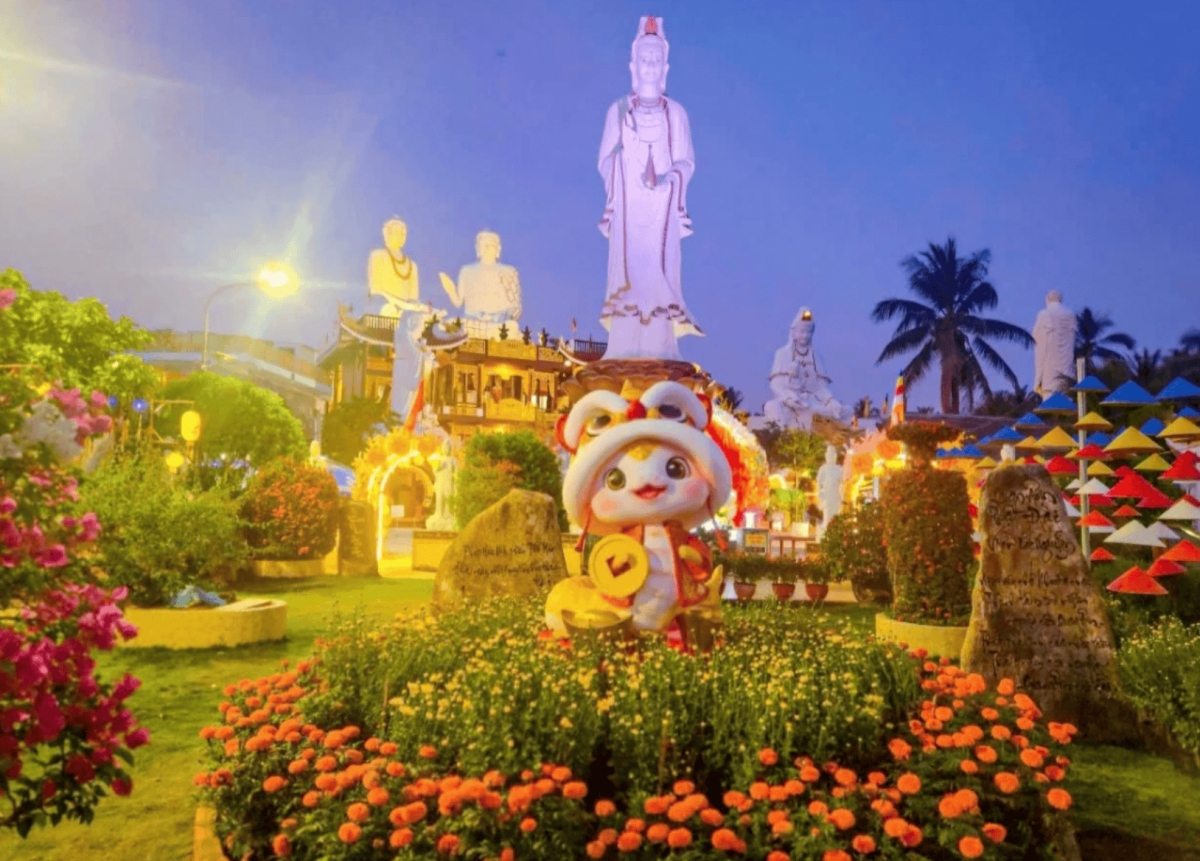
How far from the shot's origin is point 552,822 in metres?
3.53

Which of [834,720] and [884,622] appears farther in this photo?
[884,622]

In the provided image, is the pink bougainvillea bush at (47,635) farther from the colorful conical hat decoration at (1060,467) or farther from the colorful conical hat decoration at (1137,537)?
the colorful conical hat decoration at (1060,467)

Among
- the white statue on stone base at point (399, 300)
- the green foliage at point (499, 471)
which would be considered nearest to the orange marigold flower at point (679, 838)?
the green foliage at point (499, 471)

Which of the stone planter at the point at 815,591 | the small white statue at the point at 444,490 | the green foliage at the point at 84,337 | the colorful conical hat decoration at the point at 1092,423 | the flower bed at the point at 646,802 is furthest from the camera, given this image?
the small white statue at the point at 444,490

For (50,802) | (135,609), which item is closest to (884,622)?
(135,609)

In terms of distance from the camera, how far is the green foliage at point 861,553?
14.7 m

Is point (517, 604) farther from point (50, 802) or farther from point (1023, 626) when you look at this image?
point (50, 802)

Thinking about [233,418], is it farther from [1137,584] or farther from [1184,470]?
[1137,584]

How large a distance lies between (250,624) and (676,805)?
24.7 feet

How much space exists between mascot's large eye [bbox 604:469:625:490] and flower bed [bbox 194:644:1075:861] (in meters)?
1.60

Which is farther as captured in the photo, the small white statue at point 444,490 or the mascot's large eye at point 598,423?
the small white statue at point 444,490

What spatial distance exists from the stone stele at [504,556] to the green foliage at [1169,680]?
16.3 feet

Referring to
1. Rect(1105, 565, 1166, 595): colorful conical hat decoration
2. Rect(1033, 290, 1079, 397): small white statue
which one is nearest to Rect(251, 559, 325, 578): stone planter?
Rect(1105, 565, 1166, 595): colorful conical hat decoration

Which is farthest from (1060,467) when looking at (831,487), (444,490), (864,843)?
(444,490)
